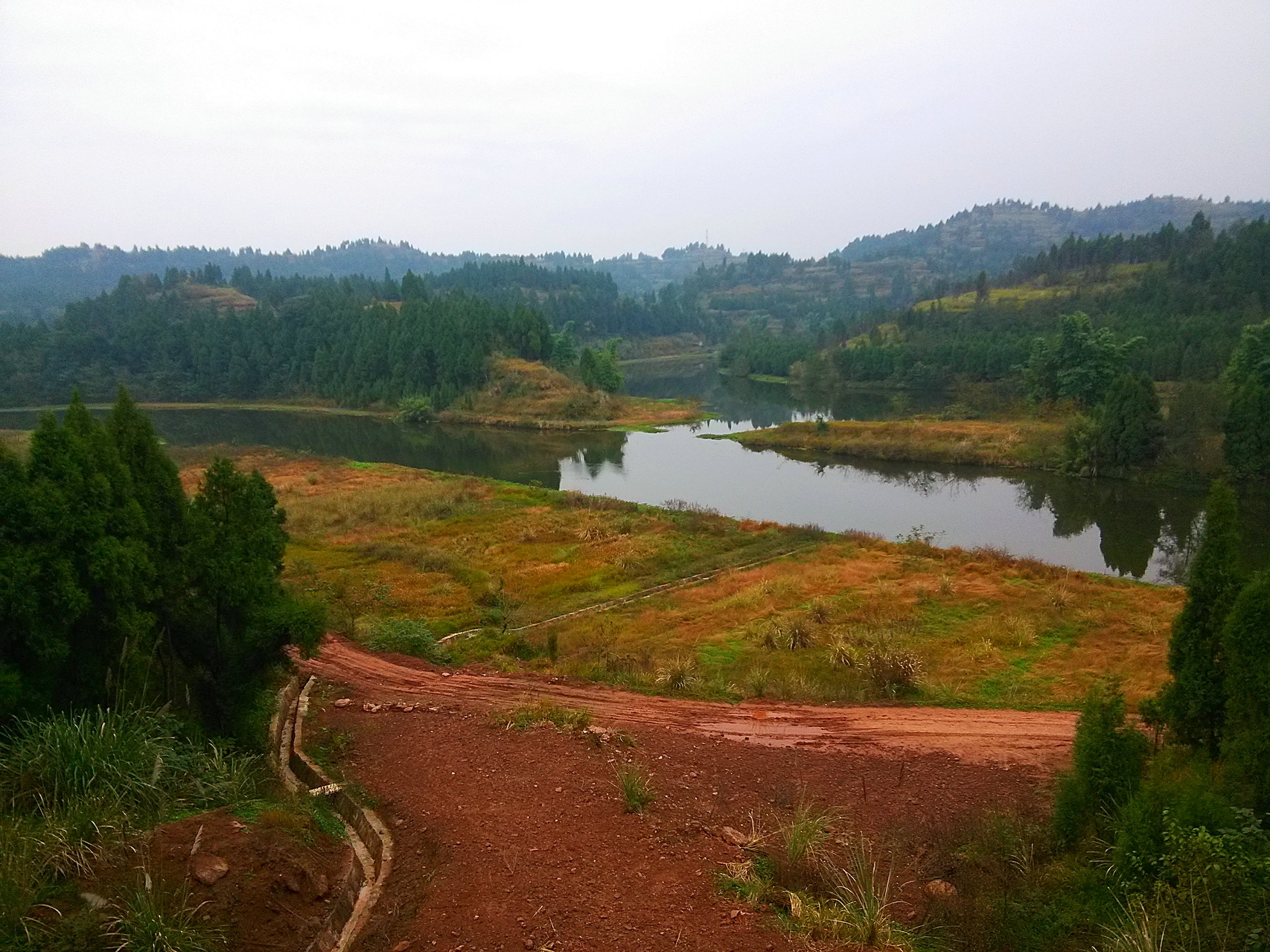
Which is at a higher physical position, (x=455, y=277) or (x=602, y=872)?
(x=455, y=277)

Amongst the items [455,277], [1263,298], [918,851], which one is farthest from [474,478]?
[455,277]

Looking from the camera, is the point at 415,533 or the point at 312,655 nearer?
the point at 312,655

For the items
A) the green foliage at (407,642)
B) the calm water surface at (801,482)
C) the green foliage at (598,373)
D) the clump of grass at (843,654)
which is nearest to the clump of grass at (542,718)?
the green foliage at (407,642)

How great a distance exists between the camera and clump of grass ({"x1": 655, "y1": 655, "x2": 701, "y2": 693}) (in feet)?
49.2

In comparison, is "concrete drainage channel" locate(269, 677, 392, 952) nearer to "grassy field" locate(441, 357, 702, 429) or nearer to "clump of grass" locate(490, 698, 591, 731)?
"clump of grass" locate(490, 698, 591, 731)

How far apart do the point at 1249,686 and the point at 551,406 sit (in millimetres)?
74321

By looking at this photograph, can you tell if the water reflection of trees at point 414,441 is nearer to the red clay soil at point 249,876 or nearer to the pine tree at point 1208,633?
the pine tree at point 1208,633

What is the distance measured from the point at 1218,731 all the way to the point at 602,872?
731 centimetres

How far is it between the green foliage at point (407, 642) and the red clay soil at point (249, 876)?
9701mm

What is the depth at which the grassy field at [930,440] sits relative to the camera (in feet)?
176

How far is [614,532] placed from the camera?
33.4 meters

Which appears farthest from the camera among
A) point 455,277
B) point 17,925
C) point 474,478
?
point 455,277

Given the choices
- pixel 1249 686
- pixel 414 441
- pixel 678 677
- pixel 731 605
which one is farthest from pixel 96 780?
pixel 414 441

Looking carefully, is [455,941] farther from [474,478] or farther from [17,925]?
[474,478]
